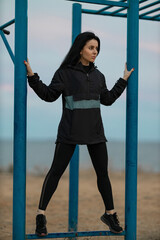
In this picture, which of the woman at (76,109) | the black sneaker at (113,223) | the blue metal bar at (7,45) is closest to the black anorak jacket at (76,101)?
the woman at (76,109)

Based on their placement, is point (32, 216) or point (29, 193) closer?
point (32, 216)

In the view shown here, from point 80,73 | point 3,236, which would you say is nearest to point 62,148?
point 80,73

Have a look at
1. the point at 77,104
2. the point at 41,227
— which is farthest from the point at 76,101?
→ the point at 41,227

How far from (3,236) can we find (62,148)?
83.8 inches

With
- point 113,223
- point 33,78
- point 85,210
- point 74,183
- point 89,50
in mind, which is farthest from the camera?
point 85,210

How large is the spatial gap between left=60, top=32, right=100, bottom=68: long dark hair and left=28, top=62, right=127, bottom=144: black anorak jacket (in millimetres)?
57

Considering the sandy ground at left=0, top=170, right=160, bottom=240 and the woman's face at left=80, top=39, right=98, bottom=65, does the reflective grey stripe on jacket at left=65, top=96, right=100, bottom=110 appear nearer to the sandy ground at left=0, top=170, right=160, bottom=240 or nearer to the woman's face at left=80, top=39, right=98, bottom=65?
the woman's face at left=80, top=39, right=98, bottom=65

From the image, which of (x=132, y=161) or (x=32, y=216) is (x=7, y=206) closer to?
(x=32, y=216)

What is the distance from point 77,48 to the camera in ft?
12.5

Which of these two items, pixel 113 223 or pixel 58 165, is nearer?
pixel 58 165

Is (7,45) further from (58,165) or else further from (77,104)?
(58,165)

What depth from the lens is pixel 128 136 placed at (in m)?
4.02

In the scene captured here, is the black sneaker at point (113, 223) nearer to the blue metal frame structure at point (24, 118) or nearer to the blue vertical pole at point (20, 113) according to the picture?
the blue metal frame structure at point (24, 118)

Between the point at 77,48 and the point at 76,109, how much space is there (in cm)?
54
